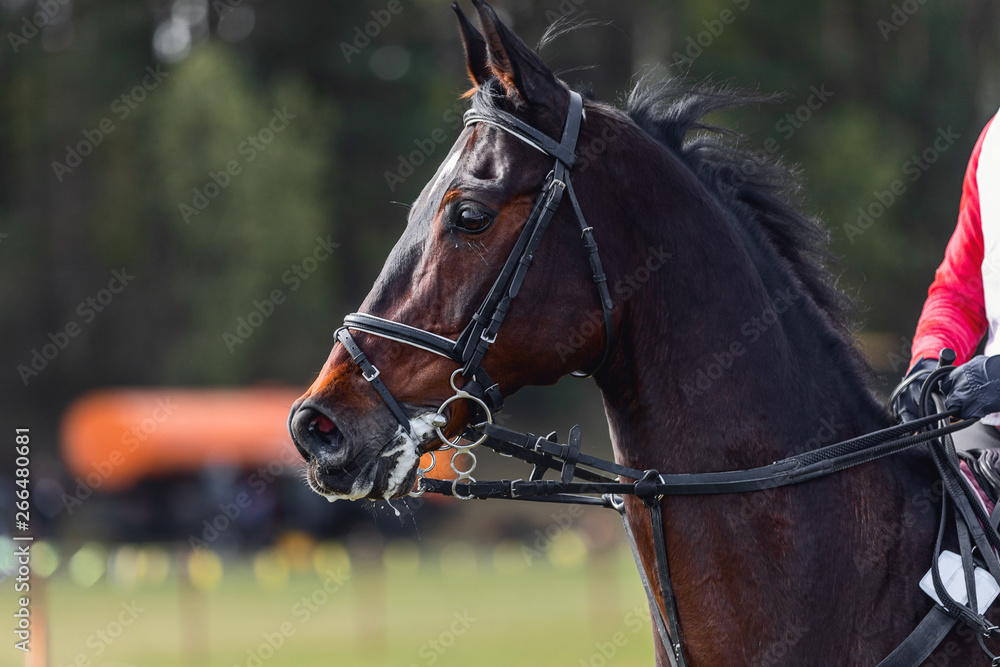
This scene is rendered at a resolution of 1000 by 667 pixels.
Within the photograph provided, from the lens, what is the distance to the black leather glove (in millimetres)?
2631

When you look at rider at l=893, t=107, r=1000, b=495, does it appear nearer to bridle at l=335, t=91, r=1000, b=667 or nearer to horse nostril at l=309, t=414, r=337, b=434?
bridle at l=335, t=91, r=1000, b=667

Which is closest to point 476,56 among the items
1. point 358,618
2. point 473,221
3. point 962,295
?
point 473,221

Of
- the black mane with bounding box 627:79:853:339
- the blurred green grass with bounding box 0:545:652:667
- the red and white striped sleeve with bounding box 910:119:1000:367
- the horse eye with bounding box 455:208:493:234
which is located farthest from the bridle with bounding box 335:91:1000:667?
the blurred green grass with bounding box 0:545:652:667

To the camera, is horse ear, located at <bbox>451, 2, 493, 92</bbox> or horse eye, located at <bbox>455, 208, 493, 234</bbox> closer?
horse eye, located at <bbox>455, 208, 493, 234</bbox>

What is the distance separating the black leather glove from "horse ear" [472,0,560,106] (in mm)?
1376

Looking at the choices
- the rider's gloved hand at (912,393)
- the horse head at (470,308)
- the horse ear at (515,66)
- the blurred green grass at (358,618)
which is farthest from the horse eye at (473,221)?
the blurred green grass at (358,618)

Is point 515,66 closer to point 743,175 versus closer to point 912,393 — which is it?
point 743,175

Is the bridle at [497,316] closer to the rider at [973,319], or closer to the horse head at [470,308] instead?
the horse head at [470,308]

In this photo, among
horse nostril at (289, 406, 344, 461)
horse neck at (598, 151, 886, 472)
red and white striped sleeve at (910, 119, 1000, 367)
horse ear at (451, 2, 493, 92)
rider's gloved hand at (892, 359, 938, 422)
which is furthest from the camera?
red and white striped sleeve at (910, 119, 1000, 367)

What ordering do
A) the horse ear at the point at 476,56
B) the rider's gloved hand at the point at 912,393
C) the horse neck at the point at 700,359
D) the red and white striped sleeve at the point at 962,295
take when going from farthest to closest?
the red and white striped sleeve at the point at 962,295, the rider's gloved hand at the point at 912,393, the horse ear at the point at 476,56, the horse neck at the point at 700,359

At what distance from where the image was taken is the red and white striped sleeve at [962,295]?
3.03m

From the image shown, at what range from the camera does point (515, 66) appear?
2.62 metres

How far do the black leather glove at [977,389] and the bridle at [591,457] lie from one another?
0.05 m

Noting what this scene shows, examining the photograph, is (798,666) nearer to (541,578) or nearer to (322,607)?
(322,607)
